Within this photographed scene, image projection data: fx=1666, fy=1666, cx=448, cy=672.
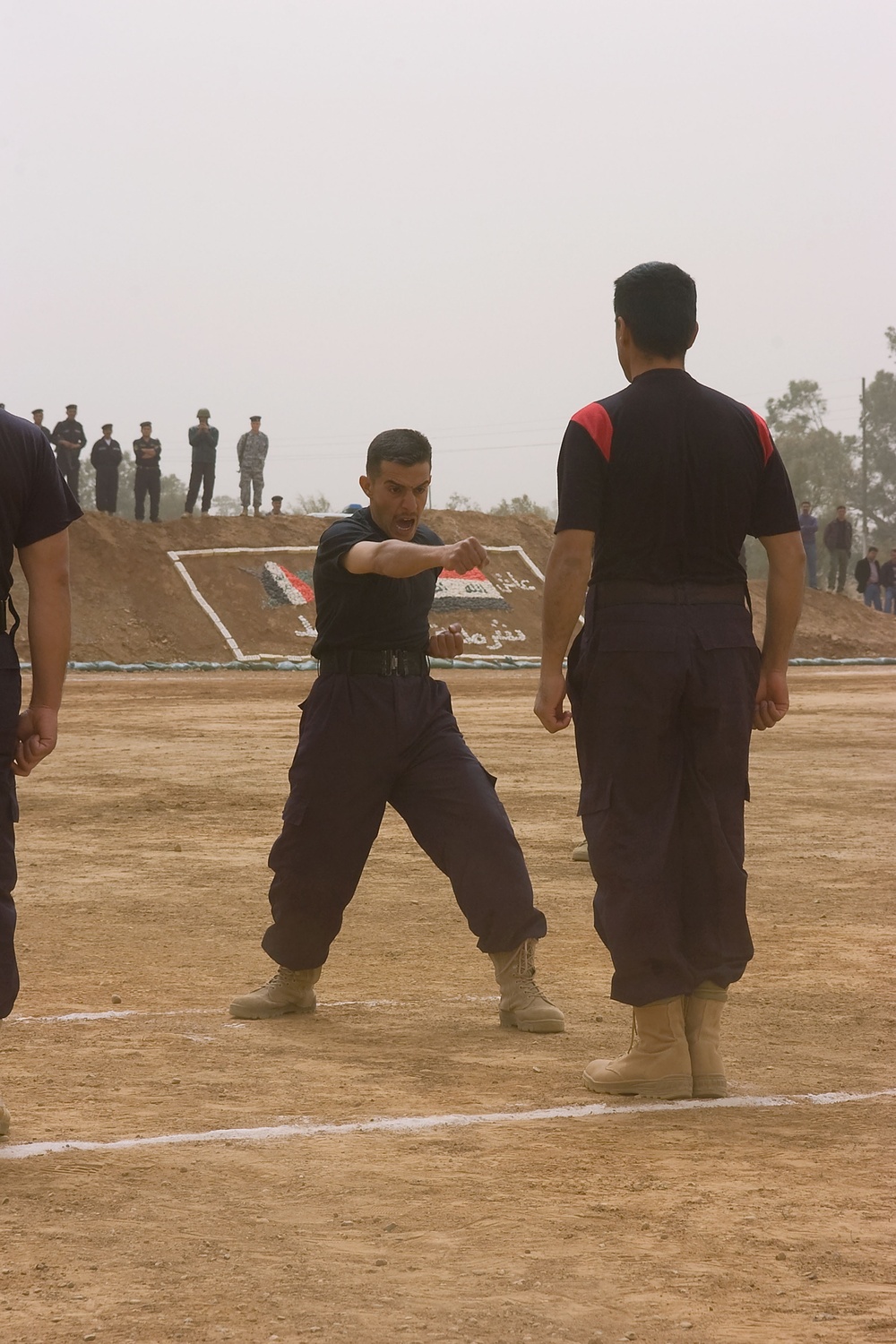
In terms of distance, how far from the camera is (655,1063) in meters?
4.75

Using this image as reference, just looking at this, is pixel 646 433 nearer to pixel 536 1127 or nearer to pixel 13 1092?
pixel 536 1127

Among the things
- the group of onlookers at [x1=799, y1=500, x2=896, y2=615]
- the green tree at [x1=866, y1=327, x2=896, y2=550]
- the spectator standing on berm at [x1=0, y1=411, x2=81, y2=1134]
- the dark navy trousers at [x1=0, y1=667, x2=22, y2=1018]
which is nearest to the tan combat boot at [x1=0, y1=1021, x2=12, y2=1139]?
the spectator standing on berm at [x1=0, y1=411, x2=81, y2=1134]

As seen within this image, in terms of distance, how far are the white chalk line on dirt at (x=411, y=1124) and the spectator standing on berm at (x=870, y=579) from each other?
123ft

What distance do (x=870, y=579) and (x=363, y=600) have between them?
121ft

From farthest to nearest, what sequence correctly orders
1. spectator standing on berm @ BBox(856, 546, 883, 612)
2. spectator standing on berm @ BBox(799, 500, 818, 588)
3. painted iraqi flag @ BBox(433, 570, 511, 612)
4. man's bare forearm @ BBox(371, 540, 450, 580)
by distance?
spectator standing on berm @ BBox(856, 546, 883, 612)
painted iraqi flag @ BBox(433, 570, 511, 612)
spectator standing on berm @ BBox(799, 500, 818, 588)
man's bare forearm @ BBox(371, 540, 450, 580)

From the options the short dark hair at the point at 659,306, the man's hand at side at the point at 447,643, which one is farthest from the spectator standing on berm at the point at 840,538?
the short dark hair at the point at 659,306

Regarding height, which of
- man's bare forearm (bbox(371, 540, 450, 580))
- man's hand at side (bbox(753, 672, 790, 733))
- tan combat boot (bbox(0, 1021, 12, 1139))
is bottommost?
tan combat boot (bbox(0, 1021, 12, 1139))

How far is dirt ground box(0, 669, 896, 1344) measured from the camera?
10.3ft

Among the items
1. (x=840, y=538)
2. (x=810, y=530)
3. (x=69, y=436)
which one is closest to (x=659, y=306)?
(x=69, y=436)

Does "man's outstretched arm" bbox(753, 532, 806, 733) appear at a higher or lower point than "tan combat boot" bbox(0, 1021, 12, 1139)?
higher

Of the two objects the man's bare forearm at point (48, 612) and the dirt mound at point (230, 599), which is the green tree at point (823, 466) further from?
the man's bare forearm at point (48, 612)

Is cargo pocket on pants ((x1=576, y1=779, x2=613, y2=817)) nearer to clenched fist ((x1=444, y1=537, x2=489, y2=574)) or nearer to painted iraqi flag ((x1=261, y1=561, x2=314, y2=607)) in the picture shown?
clenched fist ((x1=444, y1=537, x2=489, y2=574))

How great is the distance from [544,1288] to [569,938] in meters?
4.18

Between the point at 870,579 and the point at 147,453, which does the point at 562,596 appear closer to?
the point at 147,453
